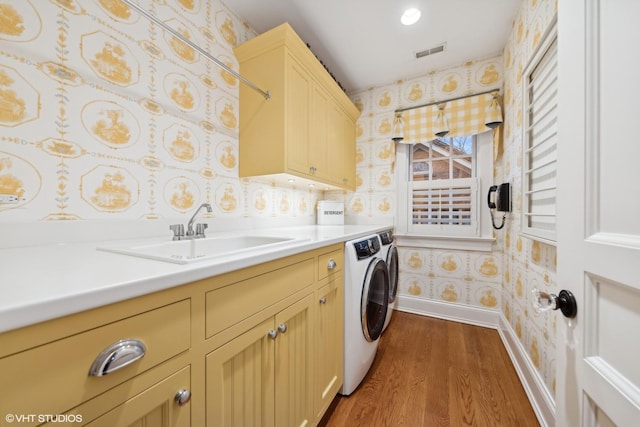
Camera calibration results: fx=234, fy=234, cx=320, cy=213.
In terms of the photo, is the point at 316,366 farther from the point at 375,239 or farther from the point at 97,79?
the point at 97,79

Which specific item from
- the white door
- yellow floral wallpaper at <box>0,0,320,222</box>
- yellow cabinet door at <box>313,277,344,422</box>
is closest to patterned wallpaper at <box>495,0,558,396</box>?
the white door

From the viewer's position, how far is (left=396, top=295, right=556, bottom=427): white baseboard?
1.19 m

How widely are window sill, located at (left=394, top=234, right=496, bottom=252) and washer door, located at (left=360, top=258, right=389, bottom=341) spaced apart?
882mm

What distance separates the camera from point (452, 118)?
2.26m

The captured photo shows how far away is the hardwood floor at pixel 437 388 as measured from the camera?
1225mm

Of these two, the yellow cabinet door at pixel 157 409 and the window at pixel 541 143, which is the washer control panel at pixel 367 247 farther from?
the yellow cabinet door at pixel 157 409

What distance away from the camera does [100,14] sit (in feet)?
3.38

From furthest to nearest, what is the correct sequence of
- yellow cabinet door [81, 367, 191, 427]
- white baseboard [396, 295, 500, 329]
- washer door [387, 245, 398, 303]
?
white baseboard [396, 295, 500, 329] < washer door [387, 245, 398, 303] < yellow cabinet door [81, 367, 191, 427]

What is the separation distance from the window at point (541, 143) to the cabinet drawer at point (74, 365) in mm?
1548

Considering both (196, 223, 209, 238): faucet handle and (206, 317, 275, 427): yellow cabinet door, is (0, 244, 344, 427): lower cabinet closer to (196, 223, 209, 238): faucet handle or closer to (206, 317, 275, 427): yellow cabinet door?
(206, 317, 275, 427): yellow cabinet door

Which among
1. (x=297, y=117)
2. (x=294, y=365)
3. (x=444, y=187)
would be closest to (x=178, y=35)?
(x=297, y=117)

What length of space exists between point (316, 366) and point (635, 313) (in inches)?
40.8

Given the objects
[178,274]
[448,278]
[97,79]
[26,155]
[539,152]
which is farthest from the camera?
[448,278]

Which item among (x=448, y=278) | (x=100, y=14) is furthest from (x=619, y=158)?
(x=448, y=278)
